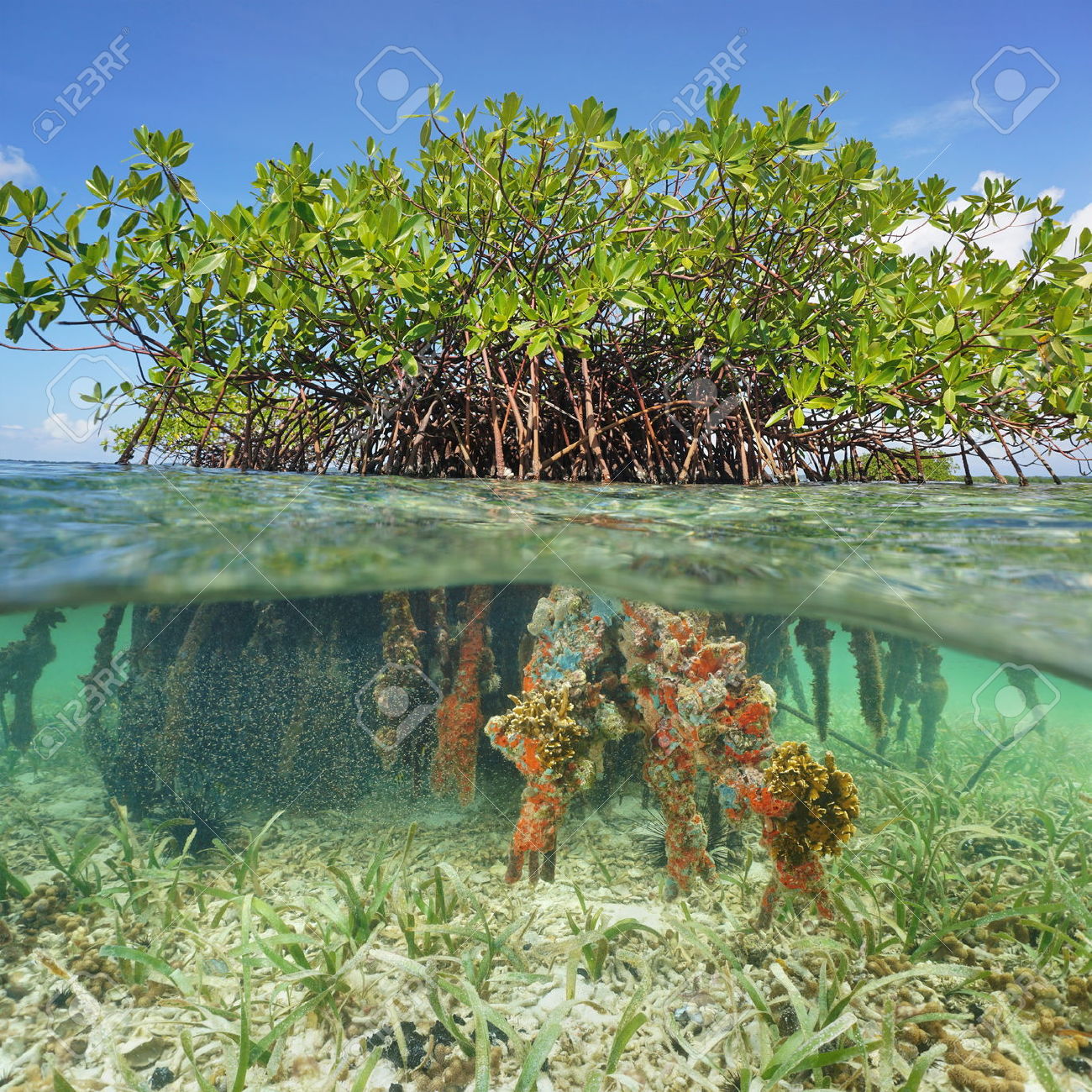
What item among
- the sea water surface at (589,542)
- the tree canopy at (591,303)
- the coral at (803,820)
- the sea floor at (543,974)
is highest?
the tree canopy at (591,303)

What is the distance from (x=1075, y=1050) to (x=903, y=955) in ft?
2.46

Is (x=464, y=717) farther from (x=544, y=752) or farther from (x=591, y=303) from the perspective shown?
(x=591, y=303)

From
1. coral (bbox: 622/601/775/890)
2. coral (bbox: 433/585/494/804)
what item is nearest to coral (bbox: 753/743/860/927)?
coral (bbox: 622/601/775/890)

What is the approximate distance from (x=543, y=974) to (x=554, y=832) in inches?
39.7

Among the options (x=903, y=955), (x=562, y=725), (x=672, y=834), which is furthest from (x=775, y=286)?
(x=903, y=955)

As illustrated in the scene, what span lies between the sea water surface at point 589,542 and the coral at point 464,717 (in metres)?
1.44

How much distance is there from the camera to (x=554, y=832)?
14.1ft

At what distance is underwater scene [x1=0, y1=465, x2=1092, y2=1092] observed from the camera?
9.68 feet

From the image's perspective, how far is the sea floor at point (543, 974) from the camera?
9.34 ft

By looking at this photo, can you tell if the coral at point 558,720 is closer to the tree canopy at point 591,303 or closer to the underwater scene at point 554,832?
the underwater scene at point 554,832

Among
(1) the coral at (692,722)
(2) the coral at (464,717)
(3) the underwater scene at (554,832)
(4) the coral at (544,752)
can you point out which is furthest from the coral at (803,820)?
(2) the coral at (464,717)

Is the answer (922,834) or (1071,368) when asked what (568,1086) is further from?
(1071,368)

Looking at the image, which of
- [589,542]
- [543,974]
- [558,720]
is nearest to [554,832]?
[558,720]

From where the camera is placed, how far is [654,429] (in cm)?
489
